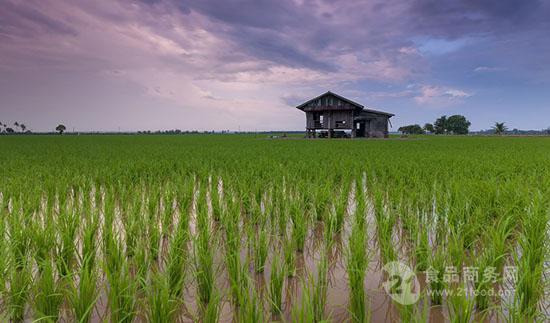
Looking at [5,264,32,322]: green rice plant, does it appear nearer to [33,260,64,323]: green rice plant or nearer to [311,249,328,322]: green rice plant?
[33,260,64,323]: green rice plant

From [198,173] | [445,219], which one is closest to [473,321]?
[445,219]

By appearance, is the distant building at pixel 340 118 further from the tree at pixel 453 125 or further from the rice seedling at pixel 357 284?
the tree at pixel 453 125

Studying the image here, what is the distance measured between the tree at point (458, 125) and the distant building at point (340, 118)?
6456cm

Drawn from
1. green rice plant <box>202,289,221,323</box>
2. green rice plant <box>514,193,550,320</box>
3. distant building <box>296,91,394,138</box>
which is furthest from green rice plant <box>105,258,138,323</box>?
distant building <box>296,91,394,138</box>

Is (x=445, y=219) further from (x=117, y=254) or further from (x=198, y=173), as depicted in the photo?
(x=198, y=173)

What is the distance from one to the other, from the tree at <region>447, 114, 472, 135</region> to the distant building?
212ft

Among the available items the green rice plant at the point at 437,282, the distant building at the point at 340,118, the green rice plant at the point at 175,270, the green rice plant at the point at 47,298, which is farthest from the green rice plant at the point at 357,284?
the distant building at the point at 340,118

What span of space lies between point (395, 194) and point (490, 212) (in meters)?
1.32

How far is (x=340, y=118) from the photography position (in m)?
33.2

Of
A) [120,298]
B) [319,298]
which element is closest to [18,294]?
[120,298]

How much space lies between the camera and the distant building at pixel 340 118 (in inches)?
1271

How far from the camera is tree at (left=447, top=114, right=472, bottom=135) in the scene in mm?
86387

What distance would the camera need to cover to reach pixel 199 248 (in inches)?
98.3

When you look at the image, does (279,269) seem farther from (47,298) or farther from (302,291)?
(47,298)
